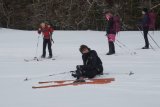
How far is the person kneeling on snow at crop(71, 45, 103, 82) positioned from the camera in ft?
32.7

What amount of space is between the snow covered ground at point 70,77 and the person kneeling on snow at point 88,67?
0.51 meters

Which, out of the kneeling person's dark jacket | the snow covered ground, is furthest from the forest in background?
the kneeling person's dark jacket

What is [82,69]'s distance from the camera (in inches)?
394

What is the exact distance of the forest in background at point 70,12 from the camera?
26.7 m

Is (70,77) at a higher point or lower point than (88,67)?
lower

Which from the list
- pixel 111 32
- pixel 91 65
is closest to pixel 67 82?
pixel 91 65

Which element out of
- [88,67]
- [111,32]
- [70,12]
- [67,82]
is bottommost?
[67,82]

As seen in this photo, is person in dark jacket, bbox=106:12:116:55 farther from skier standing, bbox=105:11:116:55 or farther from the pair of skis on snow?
the pair of skis on snow

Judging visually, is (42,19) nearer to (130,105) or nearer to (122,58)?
(122,58)

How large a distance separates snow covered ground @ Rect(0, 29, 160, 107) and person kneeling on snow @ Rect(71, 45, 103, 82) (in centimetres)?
51

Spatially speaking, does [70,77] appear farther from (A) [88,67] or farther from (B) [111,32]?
(B) [111,32]

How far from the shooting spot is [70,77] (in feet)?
34.2

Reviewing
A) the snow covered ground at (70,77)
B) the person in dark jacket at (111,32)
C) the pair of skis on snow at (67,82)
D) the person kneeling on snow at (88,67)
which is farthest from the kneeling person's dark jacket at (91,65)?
the person in dark jacket at (111,32)

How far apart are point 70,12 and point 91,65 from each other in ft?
60.0
